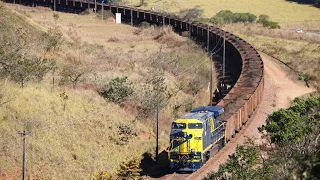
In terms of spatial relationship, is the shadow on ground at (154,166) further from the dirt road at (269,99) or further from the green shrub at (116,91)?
the green shrub at (116,91)

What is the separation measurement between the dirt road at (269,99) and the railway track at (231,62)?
525 mm

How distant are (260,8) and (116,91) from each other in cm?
8774

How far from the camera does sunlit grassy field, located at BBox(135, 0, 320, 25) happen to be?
110 m

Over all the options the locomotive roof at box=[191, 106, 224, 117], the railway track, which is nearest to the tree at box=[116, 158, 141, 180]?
the railway track

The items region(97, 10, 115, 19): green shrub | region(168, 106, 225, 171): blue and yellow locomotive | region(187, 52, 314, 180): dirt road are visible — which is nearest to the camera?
region(168, 106, 225, 171): blue and yellow locomotive

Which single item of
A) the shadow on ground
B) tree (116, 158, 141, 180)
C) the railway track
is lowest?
the shadow on ground

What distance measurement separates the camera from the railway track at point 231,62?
32.5 meters

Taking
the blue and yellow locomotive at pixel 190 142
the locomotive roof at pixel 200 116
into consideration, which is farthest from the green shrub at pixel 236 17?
the blue and yellow locomotive at pixel 190 142

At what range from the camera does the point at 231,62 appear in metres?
59.5

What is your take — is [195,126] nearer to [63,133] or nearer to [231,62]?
[63,133]

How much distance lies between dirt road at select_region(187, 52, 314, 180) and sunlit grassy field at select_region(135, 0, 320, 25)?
155 feet

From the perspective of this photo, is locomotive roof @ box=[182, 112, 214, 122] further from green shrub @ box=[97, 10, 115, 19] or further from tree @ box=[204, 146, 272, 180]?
green shrub @ box=[97, 10, 115, 19]

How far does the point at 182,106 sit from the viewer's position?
131 feet

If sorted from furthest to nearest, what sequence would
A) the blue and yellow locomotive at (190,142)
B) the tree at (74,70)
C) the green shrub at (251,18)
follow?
the green shrub at (251,18) < the tree at (74,70) < the blue and yellow locomotive at (190,142)
